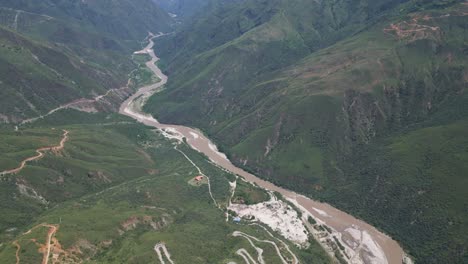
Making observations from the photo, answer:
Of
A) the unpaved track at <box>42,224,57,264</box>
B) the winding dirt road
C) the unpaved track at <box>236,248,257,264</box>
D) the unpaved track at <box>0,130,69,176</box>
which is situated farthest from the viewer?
the unpaved track at <box>0,130,69,176</box>

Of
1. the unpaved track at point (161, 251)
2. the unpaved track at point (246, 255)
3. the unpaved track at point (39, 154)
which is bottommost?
the unpaved track at point (246, 255)

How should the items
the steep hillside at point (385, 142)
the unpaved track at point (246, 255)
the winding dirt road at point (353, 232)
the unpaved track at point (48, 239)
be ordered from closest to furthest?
the unpaved track at point (48, 239) < the unpaved track at point (246, 255) < the winding dirt road at point (353, 232) < the steep hillside at point (385, 142)

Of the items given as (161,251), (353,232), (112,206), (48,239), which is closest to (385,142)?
(353,232)

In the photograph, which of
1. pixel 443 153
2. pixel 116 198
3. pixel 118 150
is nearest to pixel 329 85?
pixel 443 153

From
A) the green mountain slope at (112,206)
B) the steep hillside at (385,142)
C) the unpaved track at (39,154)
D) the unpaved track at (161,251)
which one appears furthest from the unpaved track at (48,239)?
the steep hillside at (385,142)

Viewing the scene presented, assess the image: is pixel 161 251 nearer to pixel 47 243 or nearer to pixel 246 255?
pixel 246 255

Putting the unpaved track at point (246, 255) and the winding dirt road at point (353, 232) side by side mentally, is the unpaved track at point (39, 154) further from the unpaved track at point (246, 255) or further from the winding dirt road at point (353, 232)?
the unpaved track at point (246, 255)

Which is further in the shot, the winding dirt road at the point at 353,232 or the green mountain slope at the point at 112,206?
the winding dirt road at the point at 353,232

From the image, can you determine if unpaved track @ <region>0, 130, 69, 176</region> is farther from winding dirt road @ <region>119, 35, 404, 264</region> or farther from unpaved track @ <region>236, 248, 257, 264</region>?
unpaved track @ <region>236, 248, 257, 264</region>

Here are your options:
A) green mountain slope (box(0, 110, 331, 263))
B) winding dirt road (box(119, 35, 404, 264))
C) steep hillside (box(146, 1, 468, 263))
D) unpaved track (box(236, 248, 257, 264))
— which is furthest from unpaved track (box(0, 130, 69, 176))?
unpaved track (box(236, 248, 257, 264))

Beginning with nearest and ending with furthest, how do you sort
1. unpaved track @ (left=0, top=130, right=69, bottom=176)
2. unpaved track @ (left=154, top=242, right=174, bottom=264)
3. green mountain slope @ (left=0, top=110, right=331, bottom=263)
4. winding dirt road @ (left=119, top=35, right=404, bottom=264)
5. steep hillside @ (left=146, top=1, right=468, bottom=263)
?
unpaved track @ (left=154, top=242, right=174, bottom=264) < green mountain slope @ (left=0, top=110, right=331, bottom=263) < winding dirt road @ (left=119, top=35, right=404, bottom=264) < unpaved track @ (left=0, top=130, right=69, bottom=176) < steep hillside @ (left=146, top=1, right=468, bottom=263)

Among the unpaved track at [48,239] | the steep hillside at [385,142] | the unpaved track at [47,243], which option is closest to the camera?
the unpaved track at [47,243]
